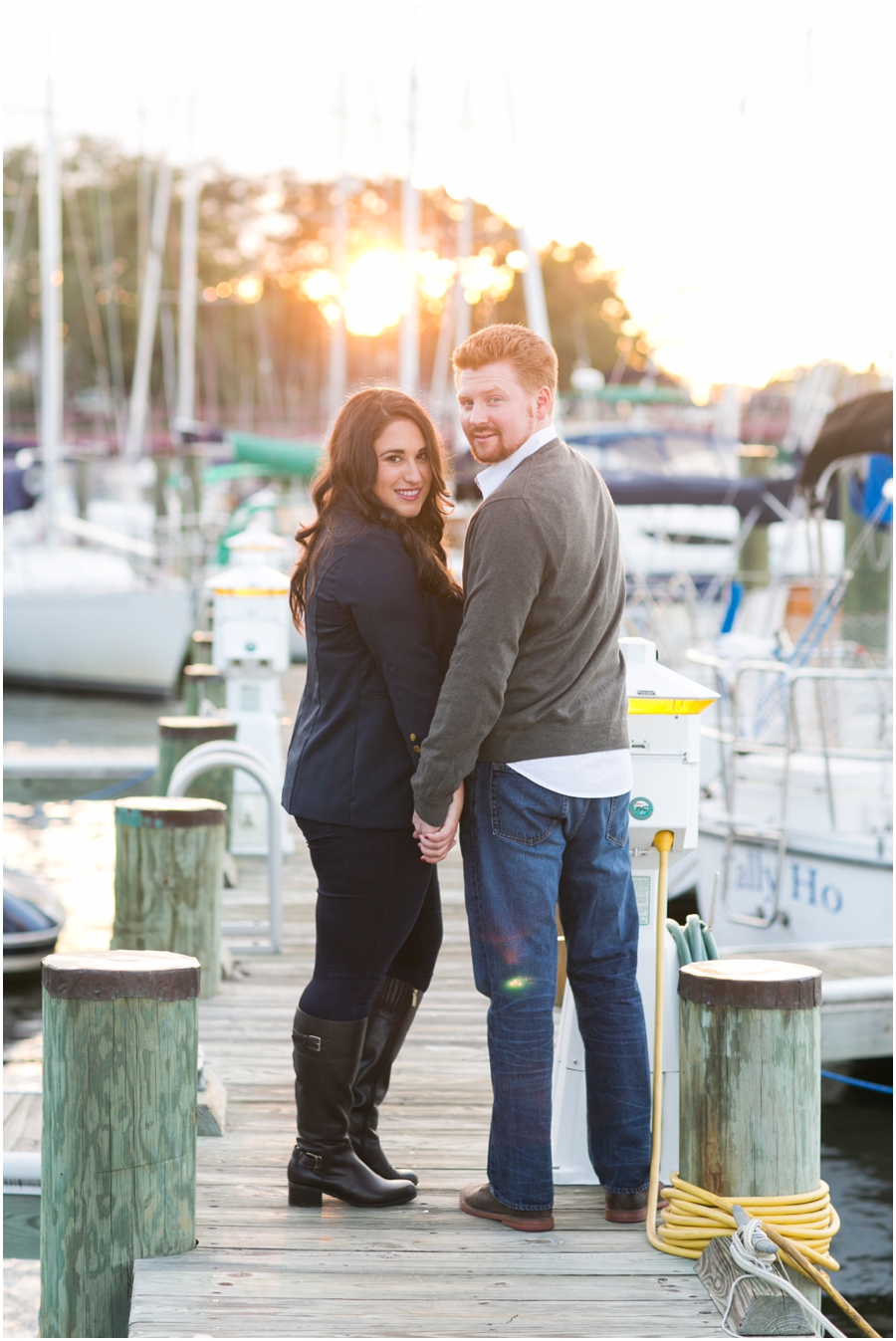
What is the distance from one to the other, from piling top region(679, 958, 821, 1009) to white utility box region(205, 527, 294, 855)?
4843 mm

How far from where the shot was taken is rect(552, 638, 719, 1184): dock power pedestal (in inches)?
139

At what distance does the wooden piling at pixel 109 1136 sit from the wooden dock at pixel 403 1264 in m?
0.10

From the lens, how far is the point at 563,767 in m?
3.23

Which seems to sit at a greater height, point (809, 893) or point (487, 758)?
point (487, 758)

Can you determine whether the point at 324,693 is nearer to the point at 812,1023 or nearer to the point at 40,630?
the point at 812,1023

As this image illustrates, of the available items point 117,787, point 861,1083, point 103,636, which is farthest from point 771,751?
point 103,636

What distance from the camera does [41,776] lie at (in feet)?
42.8

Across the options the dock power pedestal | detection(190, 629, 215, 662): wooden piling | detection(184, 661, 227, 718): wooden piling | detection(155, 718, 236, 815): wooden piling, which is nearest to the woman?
the dock power pedestal

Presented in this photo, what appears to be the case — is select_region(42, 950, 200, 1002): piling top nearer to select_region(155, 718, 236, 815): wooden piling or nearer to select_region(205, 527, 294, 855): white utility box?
select_region(155, 718, 236, 815): wooden piling

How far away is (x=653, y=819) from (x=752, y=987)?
54cm

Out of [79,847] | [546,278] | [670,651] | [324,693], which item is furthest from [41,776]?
[546,278]

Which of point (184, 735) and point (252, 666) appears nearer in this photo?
point (184, 735)

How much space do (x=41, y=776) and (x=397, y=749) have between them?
1034 cm

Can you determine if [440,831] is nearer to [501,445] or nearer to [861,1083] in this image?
[501,445]
